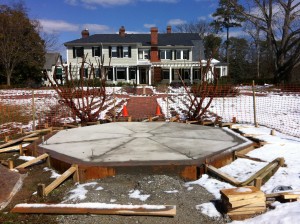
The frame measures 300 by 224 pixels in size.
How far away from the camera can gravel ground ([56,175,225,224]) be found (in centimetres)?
357

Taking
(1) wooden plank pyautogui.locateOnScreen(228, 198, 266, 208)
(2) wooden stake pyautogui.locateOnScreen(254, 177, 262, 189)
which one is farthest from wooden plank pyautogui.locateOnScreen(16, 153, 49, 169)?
(2) wooden stake pyautogui.locateOnScreen(254, 177, 262, 189)

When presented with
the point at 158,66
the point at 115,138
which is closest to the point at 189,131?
the point at 115,138

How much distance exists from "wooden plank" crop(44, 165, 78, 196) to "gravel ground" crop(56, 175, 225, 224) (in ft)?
0.85

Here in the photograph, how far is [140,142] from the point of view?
6.29 m

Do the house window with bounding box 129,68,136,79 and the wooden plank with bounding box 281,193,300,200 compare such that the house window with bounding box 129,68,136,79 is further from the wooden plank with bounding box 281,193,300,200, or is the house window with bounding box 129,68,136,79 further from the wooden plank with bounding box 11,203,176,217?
the wooden plank with bounding box 281,193,300,200

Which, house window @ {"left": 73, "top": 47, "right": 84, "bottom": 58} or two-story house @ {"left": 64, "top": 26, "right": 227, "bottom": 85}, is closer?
two-story house @ {"left": 64, "top": 26, "right": 227, "bottom": 85}

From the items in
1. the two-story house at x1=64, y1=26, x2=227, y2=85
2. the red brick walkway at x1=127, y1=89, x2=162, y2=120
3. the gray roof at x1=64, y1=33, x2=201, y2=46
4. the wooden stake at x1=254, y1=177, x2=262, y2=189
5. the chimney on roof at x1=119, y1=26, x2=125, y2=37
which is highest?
the chimney on roof at x1=119, y1=26, x2=125, y2=37

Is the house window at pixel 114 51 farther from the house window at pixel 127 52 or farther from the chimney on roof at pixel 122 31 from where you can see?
the chimney on roof at pixel 122 31

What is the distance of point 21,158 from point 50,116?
6.03 m

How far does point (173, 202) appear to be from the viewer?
3.98m

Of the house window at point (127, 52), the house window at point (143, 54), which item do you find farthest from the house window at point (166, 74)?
the house window at point (127, 52)

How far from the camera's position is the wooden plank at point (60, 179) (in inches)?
168

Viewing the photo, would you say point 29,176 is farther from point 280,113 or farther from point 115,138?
point 280,113

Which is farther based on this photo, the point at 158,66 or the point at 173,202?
the point at 158,66
